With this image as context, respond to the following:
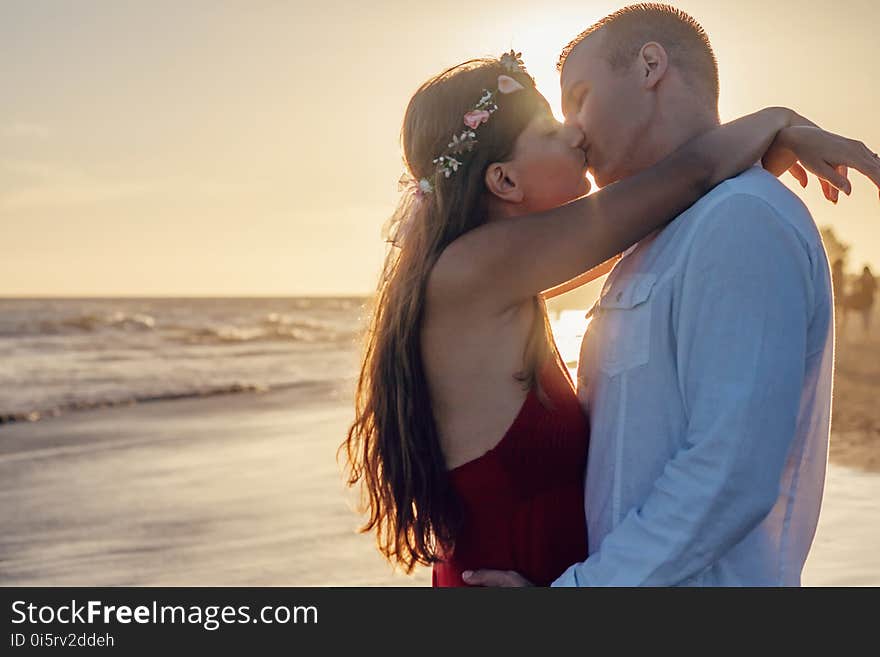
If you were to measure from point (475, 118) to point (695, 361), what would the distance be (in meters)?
0.91

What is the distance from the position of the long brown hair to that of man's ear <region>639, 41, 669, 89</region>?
1.06 feet

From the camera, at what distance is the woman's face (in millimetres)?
2678

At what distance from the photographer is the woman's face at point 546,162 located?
2.68 m

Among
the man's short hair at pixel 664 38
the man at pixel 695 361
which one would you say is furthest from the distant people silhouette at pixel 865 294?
the man at pixel 695 361

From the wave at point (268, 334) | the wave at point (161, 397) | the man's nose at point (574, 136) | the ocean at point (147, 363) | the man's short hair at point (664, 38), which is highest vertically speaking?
the wave at point (268, 334)

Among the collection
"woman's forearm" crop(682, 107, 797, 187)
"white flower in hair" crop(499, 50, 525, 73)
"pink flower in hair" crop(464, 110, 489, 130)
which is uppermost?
"white flower in hair" crop(499, 50, 525, 73)

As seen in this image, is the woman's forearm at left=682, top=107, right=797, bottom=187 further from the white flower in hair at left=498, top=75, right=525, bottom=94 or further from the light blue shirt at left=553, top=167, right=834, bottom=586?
the white flower in hair at left=498, top=75, right=525, bottom=94

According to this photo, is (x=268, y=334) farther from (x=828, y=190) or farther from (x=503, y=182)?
(x=828, y=190)

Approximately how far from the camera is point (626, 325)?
7.72 feet

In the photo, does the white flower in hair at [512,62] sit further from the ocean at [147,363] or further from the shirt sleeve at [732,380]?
the ocean at [147,363]

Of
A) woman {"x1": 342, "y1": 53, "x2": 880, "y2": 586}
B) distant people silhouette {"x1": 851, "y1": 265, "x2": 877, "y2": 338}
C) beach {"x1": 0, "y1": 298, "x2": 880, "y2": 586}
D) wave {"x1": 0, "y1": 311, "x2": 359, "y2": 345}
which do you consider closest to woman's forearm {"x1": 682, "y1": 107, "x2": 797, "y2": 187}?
woman {"x1": 342, "y1": 53, "x2": 880, "y2": 586}

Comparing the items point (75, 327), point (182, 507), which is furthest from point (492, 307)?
point (75, 327)

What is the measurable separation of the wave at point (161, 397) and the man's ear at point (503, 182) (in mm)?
15101
